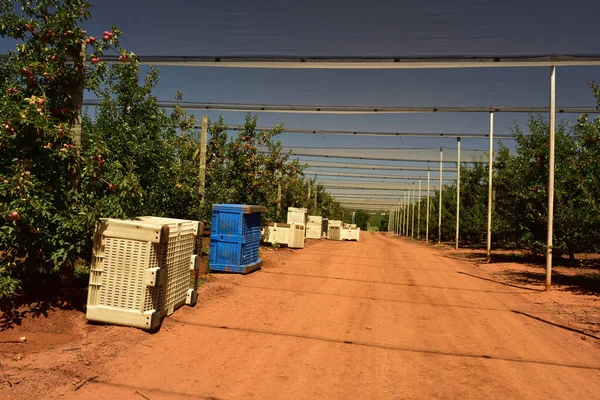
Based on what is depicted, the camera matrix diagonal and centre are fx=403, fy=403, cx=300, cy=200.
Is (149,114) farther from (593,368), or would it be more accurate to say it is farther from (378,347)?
(593,368)

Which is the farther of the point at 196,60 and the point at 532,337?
the point at 196,60

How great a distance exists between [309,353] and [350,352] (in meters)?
0.56

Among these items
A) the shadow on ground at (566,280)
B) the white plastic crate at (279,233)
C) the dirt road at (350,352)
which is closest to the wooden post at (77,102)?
the dirt road at (350,352)

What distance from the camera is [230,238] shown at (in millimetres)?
10734

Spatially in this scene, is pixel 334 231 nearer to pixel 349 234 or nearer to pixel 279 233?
pixel 349 234

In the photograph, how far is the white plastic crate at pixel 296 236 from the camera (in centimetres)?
1958

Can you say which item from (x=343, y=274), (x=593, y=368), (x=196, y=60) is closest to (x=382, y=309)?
(x=593, y=368)

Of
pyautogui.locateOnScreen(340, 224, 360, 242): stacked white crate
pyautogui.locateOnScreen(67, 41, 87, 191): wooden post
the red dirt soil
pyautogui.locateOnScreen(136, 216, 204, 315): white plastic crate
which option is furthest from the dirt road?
pyautogui.locateOnScreen(340, 224, 360, 242): stacked white crate

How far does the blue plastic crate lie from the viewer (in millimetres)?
10570

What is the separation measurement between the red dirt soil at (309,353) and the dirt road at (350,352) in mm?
19

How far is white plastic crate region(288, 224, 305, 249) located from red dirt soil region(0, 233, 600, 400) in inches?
428

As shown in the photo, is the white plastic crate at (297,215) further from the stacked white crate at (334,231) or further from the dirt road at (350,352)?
the stacked white crate at (334,231)

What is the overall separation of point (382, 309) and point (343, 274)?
436 cm

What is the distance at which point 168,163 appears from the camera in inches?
356
